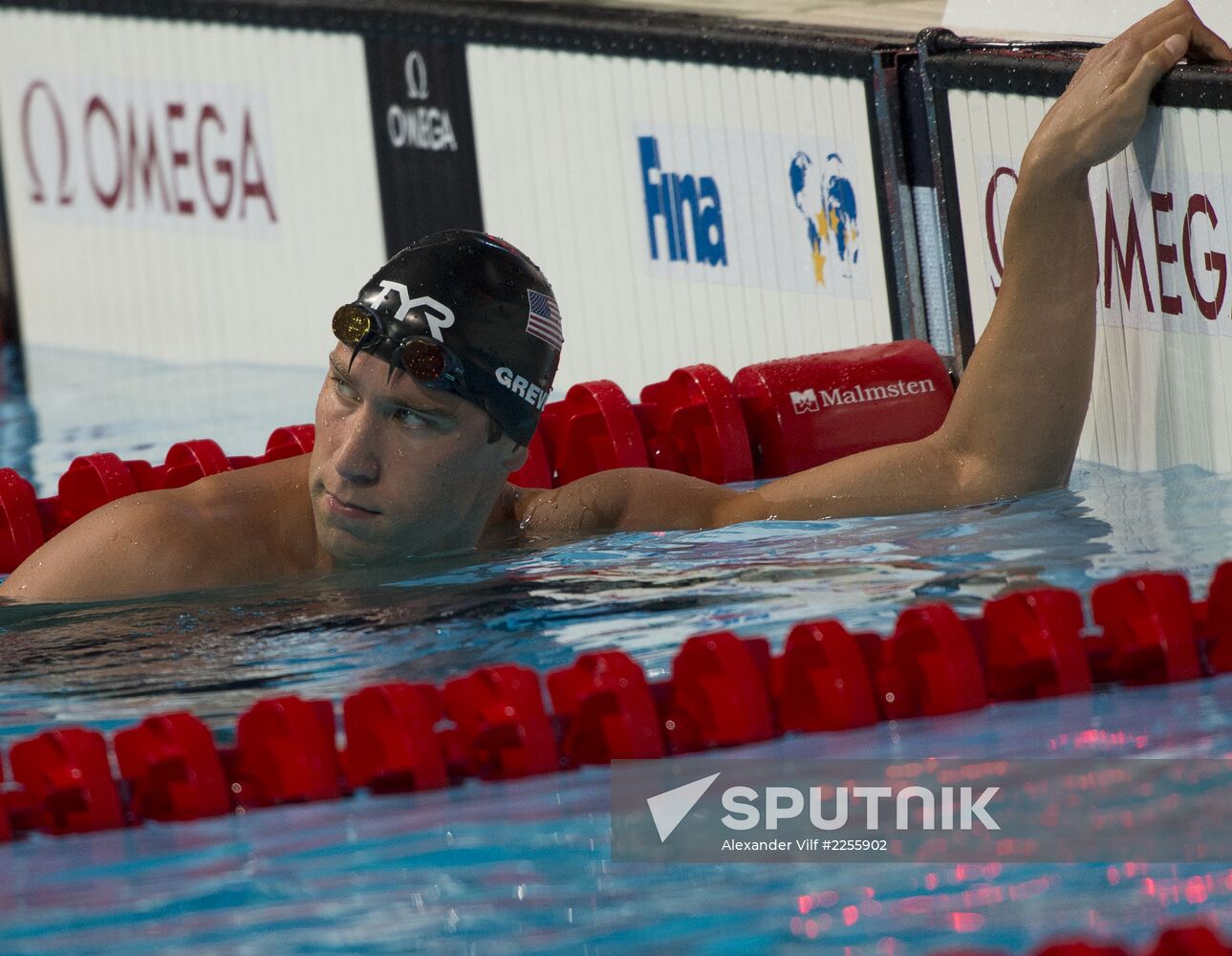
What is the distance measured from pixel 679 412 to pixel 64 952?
110 inches

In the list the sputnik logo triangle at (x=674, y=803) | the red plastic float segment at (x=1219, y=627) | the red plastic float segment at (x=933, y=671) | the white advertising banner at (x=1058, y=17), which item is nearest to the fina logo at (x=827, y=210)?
the white advertising banner at (x=1058, y=17)

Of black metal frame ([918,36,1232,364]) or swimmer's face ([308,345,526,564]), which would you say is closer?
swimmer's face ([308,345,526,564])

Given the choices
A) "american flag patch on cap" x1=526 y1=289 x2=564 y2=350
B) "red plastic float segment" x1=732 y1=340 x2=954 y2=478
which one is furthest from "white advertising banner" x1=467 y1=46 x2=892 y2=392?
"american flag patch on cap" x1=526 y1=289 x2=564 y2=350

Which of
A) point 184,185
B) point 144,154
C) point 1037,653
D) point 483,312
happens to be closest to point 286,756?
point 483,312

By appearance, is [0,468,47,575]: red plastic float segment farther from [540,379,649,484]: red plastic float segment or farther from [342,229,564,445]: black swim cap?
[342,229,564,445]: black swim cap

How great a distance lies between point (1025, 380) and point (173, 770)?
6.05 feet

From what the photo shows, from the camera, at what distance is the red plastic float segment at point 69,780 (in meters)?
2.95

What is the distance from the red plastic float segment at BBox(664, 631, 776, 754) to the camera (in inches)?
121

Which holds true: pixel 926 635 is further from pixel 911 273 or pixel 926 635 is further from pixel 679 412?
pixel 911 273

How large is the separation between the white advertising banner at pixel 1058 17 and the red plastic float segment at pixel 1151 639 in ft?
5.09

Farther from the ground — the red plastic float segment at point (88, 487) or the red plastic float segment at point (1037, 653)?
the red plastic float segment at point (88, 487)

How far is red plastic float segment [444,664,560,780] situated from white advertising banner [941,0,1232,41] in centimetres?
225

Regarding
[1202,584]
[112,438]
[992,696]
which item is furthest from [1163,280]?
[112,438]

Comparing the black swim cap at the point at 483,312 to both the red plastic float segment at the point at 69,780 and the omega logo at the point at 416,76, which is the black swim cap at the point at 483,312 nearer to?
the red plastic float segment at the point at 69,780
